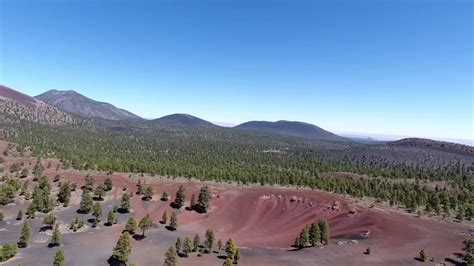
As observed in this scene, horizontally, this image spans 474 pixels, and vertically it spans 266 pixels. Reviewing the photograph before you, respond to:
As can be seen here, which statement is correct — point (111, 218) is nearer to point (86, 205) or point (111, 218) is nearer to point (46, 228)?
point (86, 205)

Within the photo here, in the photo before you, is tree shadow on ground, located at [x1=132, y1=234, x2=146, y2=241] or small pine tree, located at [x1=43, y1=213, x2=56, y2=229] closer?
tree shadow on ground, located at [x1=132, y1=234, x2=146, y2=241]

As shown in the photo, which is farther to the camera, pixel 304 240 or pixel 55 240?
pixel 304 240

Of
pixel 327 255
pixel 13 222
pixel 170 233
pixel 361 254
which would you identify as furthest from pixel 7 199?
pixel 361 254

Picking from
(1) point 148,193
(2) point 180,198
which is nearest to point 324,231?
(2) point 180,198

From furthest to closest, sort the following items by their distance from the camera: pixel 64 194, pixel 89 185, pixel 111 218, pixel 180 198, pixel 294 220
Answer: pixel 89 185
pixel 180 198
pixel 294 220
pixel 64 194
pixel 111 218

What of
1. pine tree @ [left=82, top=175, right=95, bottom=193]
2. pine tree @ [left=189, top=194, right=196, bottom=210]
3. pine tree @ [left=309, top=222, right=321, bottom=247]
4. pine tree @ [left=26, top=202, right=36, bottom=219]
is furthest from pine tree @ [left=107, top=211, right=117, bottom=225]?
pine tree @ [left=309, top=222, right=321, bottom=247]

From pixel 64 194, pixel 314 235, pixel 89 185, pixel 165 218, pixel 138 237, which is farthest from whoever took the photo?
pixel 89 185

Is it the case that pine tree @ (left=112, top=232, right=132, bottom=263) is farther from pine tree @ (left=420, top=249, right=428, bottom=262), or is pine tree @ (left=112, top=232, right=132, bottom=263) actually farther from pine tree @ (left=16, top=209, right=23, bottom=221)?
pine tree @ (left=420, top=249, right=428, bottom=262)

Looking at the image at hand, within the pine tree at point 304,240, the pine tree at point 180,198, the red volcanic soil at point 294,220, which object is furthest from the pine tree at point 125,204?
the pine tree at point 304,240

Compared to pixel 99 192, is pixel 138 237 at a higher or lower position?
lower
